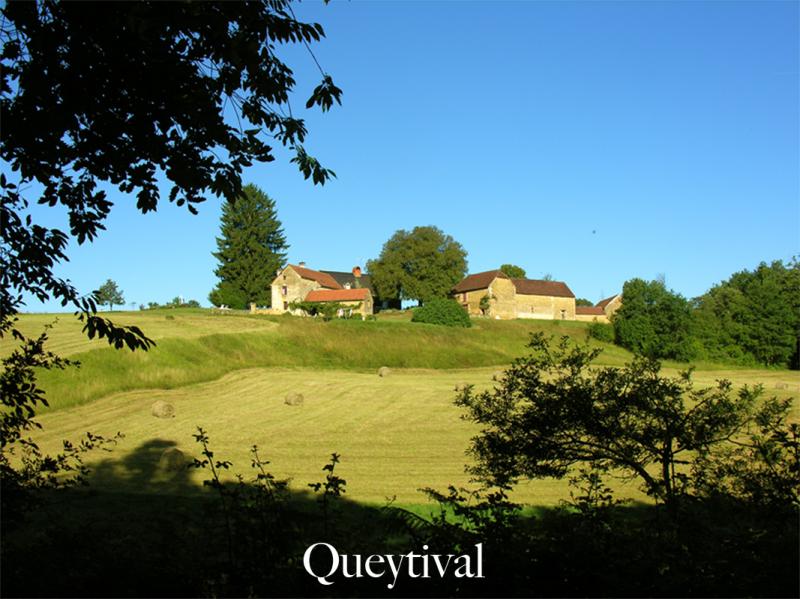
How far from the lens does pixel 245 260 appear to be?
71250 millimetres

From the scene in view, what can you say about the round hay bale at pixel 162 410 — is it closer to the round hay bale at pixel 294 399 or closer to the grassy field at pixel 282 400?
the grassy field at pixel 282 400

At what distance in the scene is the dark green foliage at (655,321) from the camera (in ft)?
196

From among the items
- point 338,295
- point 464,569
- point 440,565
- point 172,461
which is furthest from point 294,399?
point 338,295

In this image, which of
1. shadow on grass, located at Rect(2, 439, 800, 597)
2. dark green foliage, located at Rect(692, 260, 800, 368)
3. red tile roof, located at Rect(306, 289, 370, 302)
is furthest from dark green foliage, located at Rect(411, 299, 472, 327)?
shadow on grass, located at Rect(2, 439, 800, 597)

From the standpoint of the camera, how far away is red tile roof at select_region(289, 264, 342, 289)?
76250mm

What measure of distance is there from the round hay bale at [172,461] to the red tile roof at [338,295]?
185ft

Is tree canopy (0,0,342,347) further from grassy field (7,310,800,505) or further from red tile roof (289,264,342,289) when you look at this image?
red tile roof (289,264,342,289)

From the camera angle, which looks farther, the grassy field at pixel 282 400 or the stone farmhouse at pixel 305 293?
the stone farmhouse at pixel 305 293

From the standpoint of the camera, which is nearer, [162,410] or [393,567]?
[393,567]

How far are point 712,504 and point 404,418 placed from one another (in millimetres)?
19982

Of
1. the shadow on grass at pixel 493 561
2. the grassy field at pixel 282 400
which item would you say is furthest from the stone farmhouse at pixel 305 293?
the shadow on grass at pixel 493 561

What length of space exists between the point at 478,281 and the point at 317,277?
2143 centimetres

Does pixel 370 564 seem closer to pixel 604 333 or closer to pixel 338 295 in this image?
pixel 604 333

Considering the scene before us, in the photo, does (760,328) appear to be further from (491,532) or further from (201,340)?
(491,532)
